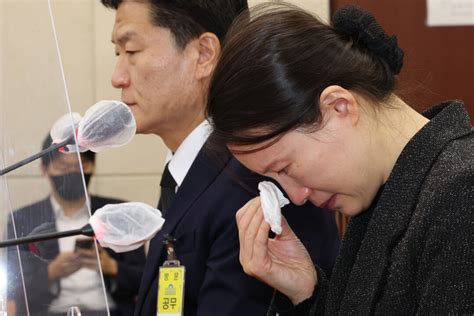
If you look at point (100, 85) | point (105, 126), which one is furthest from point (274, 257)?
point (100, 85)

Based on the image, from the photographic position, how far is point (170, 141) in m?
1.91

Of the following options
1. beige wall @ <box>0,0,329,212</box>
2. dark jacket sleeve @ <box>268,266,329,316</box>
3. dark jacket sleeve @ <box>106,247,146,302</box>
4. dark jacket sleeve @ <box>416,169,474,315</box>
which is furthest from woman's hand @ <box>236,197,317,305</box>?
beige wall @ <box>0,0,329,212</box>

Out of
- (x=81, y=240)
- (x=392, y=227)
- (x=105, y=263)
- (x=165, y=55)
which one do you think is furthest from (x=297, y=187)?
(x=105, y=263)

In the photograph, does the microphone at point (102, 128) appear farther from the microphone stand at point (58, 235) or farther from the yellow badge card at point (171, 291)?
the yellow badge card at point (171, 291)

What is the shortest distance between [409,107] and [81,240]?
535mm

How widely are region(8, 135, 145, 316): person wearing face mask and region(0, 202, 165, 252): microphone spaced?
0.26ft

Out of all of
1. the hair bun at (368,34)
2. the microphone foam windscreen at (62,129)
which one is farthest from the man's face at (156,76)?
the microphone foam windscreen at (62,129)

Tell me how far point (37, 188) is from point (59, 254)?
10 centimetres

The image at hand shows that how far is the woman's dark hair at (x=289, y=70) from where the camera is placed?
1.23m

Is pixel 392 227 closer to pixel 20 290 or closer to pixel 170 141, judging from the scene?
pixel 20 290

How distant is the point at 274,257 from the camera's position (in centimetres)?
155

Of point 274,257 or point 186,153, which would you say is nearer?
point 274,257

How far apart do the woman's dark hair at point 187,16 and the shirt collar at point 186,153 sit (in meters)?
0.19

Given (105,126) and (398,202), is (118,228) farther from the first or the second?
(398,202)
